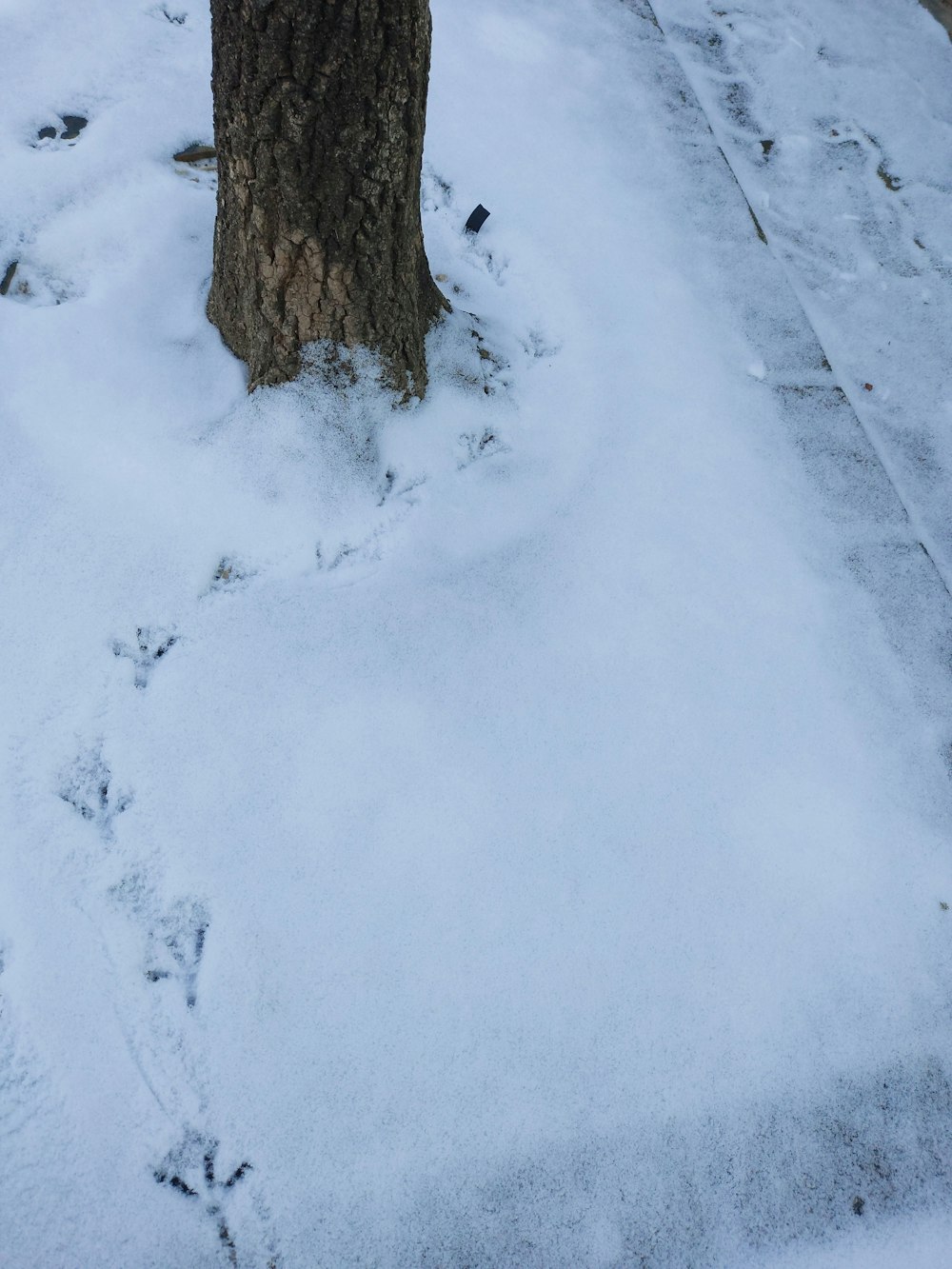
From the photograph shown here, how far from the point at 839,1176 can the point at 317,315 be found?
5.73ft

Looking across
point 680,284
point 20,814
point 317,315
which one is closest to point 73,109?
point 317,315

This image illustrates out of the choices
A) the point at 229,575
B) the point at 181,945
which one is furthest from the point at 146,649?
the point at 181,945

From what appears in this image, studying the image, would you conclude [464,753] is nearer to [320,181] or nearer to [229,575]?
[229,575]


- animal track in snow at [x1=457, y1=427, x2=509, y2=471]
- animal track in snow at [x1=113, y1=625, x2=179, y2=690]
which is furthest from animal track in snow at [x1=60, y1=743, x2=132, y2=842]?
animal track in snow at [x1=457, y1=427, x2=509, y2=471]

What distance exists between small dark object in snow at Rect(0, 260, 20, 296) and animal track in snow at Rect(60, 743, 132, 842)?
3.45 ft

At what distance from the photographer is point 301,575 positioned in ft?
5.41

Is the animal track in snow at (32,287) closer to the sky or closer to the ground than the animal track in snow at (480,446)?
closer to the sky

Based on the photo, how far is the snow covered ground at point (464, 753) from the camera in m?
1.26

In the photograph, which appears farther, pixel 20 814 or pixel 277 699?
pixel 277 699

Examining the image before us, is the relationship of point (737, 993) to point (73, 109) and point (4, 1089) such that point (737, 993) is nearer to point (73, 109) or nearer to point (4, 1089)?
point (4, 1089)

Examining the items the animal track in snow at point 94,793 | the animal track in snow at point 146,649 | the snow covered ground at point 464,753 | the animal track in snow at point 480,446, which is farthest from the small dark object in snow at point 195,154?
the animal track in snow at point 94,793

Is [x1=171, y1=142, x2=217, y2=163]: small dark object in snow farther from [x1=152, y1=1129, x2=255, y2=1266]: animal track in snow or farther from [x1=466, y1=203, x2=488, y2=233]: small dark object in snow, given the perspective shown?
[x1=152, y1=1129, x2=255, y2=1266]: animal track in snow

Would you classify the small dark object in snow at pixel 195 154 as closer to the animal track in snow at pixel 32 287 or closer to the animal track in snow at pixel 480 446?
the animal track in snow at pixel 32 287

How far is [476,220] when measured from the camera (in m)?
2.19
